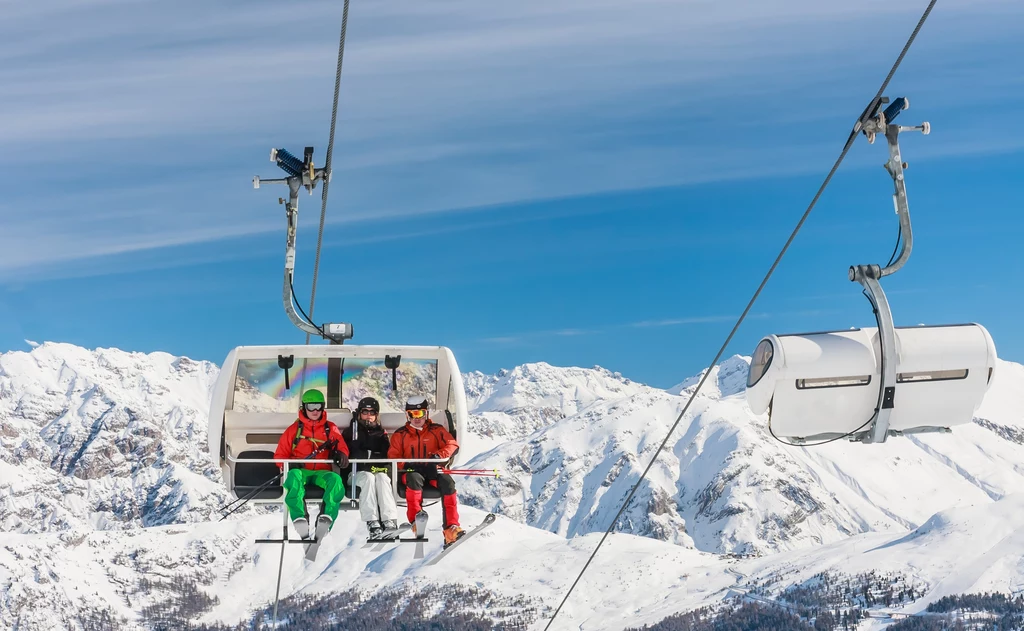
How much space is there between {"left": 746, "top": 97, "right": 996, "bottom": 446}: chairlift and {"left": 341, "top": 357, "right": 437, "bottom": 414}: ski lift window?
22.6 ft

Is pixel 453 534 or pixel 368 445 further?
pixel 453 534

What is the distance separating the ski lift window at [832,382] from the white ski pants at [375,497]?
6.30 meters

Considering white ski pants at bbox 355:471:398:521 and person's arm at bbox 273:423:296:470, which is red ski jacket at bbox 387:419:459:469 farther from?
person's arm at bbox 273:423:296:470

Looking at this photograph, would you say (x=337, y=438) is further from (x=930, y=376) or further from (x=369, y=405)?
(x=930, y=376)

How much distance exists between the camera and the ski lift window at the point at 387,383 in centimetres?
1636

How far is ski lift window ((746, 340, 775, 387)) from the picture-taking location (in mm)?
10422

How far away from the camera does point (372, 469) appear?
50.1 feet

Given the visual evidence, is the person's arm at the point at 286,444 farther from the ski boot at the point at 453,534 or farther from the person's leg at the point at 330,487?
the ski boot at the point at 453,534

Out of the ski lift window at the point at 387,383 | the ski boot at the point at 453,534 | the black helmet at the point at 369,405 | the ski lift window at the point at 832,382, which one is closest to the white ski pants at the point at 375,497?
the black helmet at the point at 369,405

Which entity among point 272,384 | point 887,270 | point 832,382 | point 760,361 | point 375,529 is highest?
point 887,270

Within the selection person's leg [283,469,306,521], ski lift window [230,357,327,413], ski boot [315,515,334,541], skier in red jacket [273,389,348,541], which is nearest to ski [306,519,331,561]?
ski boot [315,515,334,541]

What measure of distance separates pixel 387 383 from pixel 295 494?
2.39 metres

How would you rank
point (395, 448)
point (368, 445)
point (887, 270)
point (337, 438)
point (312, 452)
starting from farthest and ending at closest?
point (368, 445) < point (395, 448) < point (337, 438) < point (312, 452) < point (887, 270)

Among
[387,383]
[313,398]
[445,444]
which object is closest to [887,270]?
[445,444]
